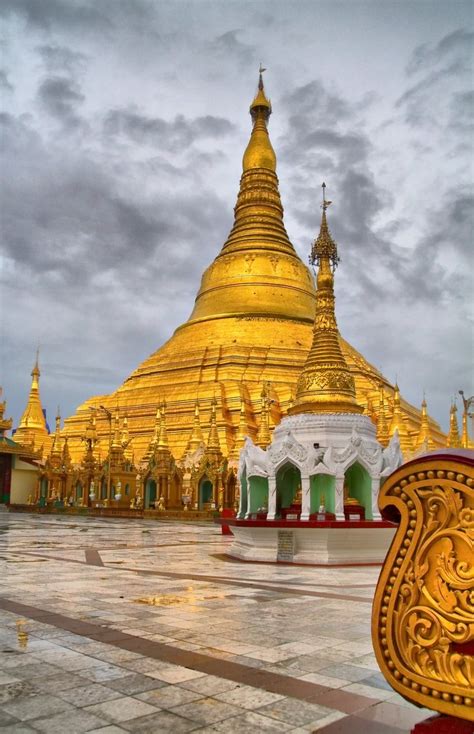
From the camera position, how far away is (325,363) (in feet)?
58.7

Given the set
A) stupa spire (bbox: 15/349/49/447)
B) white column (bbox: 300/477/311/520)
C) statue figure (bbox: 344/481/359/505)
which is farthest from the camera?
stupa spire (bbox: 15/349/49/447)

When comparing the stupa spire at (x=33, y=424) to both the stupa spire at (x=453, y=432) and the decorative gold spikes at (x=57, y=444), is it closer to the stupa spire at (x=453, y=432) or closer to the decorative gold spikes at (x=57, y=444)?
the decorative gold spikes at (x=57, y=444)

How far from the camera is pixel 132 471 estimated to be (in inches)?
1486

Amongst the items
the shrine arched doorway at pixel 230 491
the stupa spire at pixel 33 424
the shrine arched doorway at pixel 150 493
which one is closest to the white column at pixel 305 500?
the shrine arched doorway at pixel 230 491

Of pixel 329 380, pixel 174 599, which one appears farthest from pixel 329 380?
pixel 174 599

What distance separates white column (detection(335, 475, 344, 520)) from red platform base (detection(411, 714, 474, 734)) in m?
11.3

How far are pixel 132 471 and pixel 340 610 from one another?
31.1 meters

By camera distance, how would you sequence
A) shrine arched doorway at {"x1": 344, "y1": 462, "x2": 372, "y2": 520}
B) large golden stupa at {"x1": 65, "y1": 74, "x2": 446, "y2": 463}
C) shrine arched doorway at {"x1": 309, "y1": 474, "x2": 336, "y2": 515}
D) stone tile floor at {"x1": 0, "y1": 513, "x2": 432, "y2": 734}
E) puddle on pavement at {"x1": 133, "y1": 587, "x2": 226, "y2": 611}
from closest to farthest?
stone tile floor at {"x1": 0, "y1": 513, "x2": 432, "y2": 734}, puddle on pavement at {"x1": 133, "y1": 587, "x2": 226, "y2": 611}, shrine arched doorway at {"x1": 309, "y1": 474, "x2": 336, "y2": 515}, shrine arched doorway at {"x1": 344, "y1": 462, "x2": 372, "y2": 520}, large golden stupa at {"x1": 65, "y1": 74, "x2": 446, "y2": 463}

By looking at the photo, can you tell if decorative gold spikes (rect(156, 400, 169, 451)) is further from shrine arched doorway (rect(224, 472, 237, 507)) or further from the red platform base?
the red platform base

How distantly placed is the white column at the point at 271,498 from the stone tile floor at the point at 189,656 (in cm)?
447

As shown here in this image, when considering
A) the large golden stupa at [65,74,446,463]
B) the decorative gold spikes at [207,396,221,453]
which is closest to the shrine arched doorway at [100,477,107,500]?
the large golden stupa at [65,74,446,463]

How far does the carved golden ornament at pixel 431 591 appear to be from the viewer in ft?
8.59

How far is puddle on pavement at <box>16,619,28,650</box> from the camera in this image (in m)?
5.48

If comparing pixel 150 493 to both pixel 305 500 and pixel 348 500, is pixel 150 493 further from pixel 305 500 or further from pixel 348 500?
pixel 305 500
